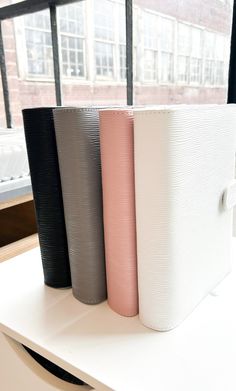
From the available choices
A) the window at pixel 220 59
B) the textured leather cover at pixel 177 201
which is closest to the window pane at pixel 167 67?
the window at pixel 220 59

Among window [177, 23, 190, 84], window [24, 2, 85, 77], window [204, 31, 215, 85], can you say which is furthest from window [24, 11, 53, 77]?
window [204, 31, 215, 85]

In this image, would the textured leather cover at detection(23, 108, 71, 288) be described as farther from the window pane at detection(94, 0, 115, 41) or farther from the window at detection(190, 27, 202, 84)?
the window pane at detection(94, 0, 115, 41)

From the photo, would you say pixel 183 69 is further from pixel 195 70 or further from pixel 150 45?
pixel 150 45

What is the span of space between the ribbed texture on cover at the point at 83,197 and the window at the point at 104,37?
1.48 m

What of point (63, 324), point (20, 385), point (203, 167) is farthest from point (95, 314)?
point (203, 167)

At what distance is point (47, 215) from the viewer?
500mm

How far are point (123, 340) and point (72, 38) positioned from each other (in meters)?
1.90

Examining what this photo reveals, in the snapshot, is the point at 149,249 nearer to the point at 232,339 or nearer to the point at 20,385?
the point at 232,339

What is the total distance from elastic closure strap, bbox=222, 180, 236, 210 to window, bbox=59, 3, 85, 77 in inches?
64.4

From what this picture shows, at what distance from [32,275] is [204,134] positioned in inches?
15.3

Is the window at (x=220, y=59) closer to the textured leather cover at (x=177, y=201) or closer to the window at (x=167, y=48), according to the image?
the window at (x=167, y=48)

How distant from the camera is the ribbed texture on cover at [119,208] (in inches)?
15.5

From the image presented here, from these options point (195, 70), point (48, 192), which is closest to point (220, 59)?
point (195, 70)

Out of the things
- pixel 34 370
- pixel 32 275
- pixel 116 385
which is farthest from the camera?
pixel 32 275
